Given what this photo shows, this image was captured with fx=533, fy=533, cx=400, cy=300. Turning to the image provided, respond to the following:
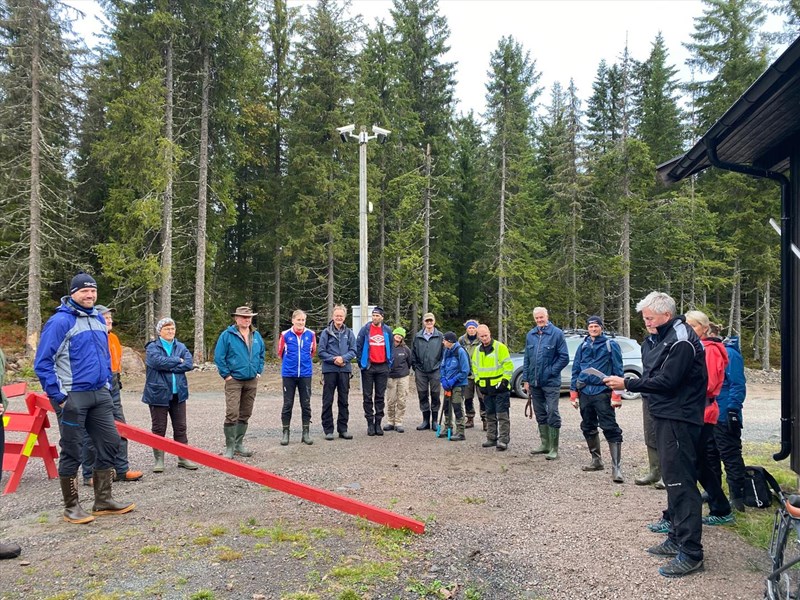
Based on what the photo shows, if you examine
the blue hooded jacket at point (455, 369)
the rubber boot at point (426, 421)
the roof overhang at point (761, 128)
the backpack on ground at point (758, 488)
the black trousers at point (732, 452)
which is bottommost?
the rubber boot at point (426, 421)

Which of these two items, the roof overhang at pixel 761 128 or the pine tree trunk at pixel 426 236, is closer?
the roof overhang at pixel 761 128

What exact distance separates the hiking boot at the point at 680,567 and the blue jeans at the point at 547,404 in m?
3.47

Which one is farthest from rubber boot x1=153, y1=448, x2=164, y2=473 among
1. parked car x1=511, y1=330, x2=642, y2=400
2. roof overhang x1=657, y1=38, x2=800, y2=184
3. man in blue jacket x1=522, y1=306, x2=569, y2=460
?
parked car x1=511, y1=330, x2=642, y2=400

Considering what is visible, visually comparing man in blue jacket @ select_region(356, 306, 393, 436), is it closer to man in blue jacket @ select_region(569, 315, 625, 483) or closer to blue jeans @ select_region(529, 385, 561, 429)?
blue jeans @ select_region(529, 385, 561, 429)

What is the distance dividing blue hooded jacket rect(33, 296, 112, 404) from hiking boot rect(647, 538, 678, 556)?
497 centimetres

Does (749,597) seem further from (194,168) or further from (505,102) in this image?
(505,102)

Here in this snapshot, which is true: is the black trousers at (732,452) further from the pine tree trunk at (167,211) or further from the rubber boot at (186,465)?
the pine tree trunk at (167,211)

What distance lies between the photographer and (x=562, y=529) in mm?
4773

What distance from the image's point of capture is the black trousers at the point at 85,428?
187 inches

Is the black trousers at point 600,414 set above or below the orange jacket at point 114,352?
below

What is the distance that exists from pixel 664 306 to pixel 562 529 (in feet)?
7.13

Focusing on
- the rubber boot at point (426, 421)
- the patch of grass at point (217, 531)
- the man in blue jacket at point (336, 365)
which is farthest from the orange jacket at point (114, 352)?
the rubber boot at point (426, 421)

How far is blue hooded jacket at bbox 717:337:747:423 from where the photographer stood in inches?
212

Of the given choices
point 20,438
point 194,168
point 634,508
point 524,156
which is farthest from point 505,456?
point 524,156
